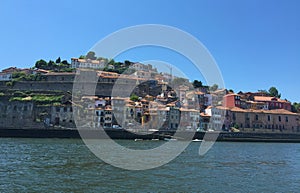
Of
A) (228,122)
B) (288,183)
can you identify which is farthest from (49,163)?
(228,122)

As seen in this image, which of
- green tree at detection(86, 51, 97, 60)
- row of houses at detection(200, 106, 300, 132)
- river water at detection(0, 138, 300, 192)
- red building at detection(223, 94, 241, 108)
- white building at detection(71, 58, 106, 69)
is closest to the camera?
river water at detection(0, 138, 300, 192)

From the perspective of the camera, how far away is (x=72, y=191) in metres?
11.2

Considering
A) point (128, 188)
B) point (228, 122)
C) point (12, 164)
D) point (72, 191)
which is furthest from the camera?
point (228, 122)

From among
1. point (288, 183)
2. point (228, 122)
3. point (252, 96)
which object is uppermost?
point (252, 96)

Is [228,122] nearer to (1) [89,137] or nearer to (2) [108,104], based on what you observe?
(2) [108,104]

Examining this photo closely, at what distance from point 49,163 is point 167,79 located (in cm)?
6841

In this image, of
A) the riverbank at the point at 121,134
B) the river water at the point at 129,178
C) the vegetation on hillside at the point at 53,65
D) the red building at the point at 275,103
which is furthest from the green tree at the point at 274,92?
the river water at the point at 129,178

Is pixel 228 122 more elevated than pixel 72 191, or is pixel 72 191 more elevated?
pixel 228 122

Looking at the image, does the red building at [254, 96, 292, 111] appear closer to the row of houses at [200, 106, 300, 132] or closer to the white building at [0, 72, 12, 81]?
the row of houses at [200, 106, 300, 132]

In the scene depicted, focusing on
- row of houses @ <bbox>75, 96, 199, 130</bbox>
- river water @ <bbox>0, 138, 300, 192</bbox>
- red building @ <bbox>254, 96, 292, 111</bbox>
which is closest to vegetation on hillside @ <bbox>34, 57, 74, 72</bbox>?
row of houses @ <bbox>75, 96, 199, 130</bbox>

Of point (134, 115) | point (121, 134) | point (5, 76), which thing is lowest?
point (121, 134)

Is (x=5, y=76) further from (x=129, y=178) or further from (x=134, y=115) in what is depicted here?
(x=129, y=178)

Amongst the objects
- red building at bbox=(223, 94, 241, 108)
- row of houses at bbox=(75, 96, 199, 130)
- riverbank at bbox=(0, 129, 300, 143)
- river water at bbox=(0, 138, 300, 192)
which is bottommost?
river water at bbox=(0, 138, 300, 192)

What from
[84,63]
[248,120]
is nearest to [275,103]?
[248,120]
